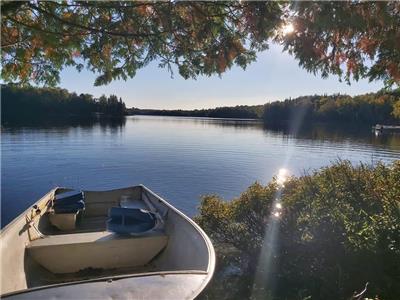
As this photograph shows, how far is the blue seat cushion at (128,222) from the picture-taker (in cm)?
703

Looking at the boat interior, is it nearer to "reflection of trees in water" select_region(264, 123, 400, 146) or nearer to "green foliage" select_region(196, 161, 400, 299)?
"green foliage" select_region(196, 161, 400, 299)

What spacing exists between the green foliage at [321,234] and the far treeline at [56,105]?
105279 millimetres

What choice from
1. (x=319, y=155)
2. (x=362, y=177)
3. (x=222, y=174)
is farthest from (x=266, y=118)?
(x=362, y=177)

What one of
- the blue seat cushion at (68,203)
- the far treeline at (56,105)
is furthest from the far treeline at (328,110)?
the blue seat cushion at (68,203)

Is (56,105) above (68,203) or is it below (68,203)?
above

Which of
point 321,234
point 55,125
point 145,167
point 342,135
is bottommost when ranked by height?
point 145,167

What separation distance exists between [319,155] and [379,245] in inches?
1603

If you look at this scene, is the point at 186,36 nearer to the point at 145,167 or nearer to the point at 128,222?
the point at 128,222

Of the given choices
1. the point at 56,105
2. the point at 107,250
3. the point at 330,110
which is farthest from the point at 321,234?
the point at 330,110

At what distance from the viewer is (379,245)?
233 inches

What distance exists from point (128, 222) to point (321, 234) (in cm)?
400

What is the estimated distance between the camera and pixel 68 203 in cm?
952

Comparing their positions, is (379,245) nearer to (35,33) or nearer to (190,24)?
(190,24)

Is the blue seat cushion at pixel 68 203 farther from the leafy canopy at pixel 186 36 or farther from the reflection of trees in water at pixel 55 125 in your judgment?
the reflection of trees in water at pixel 55 125
